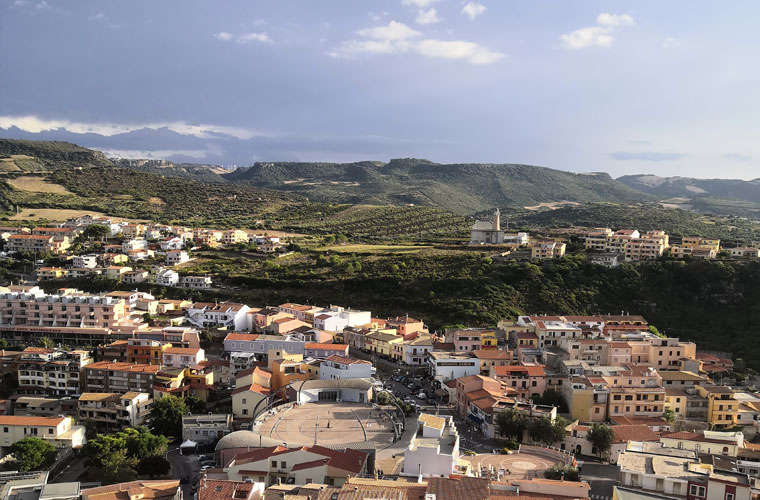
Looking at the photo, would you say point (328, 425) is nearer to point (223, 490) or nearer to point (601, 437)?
point (223, 490)

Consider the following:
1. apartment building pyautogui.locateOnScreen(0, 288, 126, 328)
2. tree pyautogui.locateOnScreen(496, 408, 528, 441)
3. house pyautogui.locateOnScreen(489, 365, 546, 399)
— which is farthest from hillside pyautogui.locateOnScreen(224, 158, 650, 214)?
tree pyautogui.locateOnScreen(496, 408, 528, 441)

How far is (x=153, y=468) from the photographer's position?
20.5 m

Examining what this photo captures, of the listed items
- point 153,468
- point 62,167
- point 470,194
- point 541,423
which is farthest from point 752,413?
point 470,194

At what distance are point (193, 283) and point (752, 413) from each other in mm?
36347

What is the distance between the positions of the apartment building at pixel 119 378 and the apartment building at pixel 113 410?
1.61 meters

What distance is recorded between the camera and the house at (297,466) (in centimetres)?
1883

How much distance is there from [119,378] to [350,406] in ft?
34.7

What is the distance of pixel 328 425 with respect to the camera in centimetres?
2356

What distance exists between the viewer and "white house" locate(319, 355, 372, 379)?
27.9 meters

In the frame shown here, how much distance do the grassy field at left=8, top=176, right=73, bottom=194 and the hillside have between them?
48092mm

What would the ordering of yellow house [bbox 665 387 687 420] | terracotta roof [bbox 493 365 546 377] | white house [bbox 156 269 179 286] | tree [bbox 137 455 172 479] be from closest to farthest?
1. tree [bbox 137 455 172 479]
2. yellow house [bbox 665 387 687 420]
3. terracotta roof [bbox 493 365 546 377]
4. white house [bbox 156 269 179 286]

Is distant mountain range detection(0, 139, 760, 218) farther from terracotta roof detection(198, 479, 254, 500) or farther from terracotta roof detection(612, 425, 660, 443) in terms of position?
terracotta roof detection(198, 479, 254, 500)

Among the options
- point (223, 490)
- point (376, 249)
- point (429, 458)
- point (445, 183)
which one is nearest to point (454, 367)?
→ point (429, 458)

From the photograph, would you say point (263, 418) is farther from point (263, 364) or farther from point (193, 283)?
point (193, 283)
